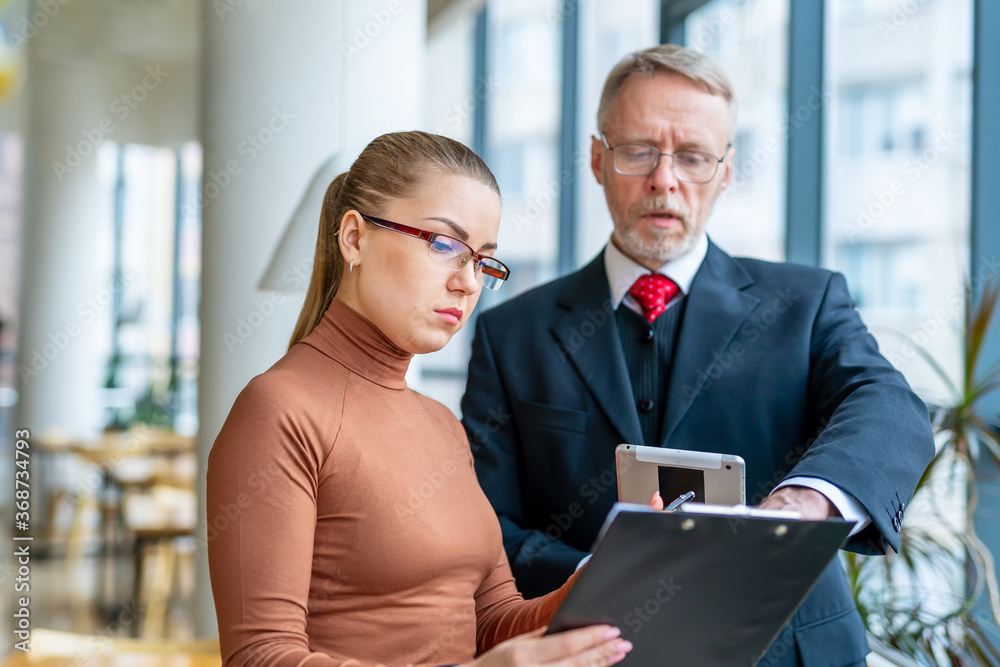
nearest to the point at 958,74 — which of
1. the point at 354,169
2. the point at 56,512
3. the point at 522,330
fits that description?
the point at 522,330

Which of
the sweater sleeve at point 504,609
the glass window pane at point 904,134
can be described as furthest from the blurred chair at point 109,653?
the glass window pane at point 904,134

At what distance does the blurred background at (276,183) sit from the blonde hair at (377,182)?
86 centimetres

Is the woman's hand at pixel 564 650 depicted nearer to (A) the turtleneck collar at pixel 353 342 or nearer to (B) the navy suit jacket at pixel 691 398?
(A) the turtleneck collar at pixel 353 342

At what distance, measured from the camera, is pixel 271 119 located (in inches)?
127

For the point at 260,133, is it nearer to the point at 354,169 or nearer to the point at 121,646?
the point at 121,646

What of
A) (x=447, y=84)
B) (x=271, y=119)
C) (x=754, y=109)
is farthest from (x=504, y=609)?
(x=447, y=84)

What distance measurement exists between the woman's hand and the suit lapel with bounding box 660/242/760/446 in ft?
2.40

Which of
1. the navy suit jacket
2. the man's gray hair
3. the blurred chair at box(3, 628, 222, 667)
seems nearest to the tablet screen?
the navy suit jacket

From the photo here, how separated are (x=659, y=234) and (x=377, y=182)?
0.72m

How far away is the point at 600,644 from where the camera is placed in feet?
3.31

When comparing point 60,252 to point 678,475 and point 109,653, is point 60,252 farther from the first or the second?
point 678,475

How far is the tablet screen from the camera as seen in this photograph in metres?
1.33

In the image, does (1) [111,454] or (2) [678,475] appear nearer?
(2) [678,475]

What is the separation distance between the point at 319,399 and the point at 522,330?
0.78 metres
